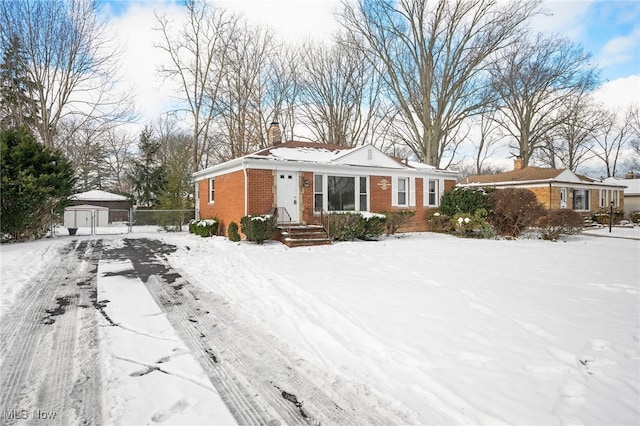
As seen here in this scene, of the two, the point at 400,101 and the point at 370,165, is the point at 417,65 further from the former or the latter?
the point at 370,165

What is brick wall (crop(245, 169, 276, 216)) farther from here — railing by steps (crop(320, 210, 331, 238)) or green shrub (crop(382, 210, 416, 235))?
green shrub (crop(382, 210, 416, 235))

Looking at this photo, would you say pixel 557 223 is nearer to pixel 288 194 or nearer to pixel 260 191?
pixel 288 194

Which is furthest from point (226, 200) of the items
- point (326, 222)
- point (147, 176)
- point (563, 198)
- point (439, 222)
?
point (563, 198)

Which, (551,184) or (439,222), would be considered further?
(551,184)

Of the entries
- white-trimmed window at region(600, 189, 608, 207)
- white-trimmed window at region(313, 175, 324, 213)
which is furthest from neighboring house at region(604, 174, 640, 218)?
white-trimmed window at region(313, 175, 324, 213)

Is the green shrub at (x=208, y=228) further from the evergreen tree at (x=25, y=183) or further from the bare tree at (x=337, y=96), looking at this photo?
the bare tree at (x=337, y=96)

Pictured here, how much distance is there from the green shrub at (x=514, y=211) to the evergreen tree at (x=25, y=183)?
17.5 m

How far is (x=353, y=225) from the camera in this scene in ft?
43.2

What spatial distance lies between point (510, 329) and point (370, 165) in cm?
1183

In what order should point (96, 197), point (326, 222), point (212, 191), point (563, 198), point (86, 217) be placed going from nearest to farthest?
point (326, 222)
point (212, 191)
point (563, 198)
point (86, 217)
point (96, 197)

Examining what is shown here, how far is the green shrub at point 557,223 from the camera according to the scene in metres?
13.7

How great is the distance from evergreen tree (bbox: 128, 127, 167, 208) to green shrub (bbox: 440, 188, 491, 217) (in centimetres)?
2372

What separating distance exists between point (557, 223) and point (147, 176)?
29985 millimetres

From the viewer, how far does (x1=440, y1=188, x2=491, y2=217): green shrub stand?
15320 millimetres
